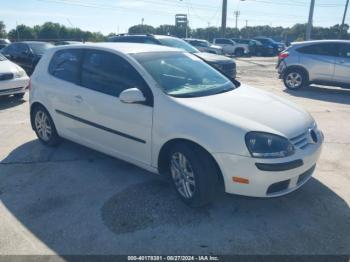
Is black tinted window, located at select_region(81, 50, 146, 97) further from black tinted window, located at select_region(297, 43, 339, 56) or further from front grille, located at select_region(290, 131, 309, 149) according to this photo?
black tinted window, located at select_region(297, 43, 339, 56)

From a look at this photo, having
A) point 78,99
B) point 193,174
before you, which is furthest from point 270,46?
point 193,174

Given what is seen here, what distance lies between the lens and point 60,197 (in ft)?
12.4

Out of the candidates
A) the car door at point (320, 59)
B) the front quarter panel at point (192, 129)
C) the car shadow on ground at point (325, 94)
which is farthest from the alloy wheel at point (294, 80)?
the front quarter panel at point (192, 129)

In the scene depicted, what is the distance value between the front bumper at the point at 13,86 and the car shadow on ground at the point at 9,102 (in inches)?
10.8

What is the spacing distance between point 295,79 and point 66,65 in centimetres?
806

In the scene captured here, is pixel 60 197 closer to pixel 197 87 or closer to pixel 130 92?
pixel 130 92

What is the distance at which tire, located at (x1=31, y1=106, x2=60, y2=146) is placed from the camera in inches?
200

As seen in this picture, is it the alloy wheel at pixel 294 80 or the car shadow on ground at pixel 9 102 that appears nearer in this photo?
the car shadow on ground at pixel 9 102

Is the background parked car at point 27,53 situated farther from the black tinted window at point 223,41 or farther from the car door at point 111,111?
the black tinted window at point 223,41

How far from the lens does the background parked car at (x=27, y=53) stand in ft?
42.1

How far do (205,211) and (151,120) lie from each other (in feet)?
3.65

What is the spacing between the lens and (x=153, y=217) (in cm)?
337

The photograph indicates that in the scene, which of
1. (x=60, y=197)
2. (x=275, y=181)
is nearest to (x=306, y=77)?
(x=275, y=181)

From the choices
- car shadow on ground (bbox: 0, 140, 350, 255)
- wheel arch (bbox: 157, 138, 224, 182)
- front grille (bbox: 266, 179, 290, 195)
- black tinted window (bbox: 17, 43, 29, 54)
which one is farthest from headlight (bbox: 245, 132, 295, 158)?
black tinted window (bbox: 17, 43, 29, 54)
